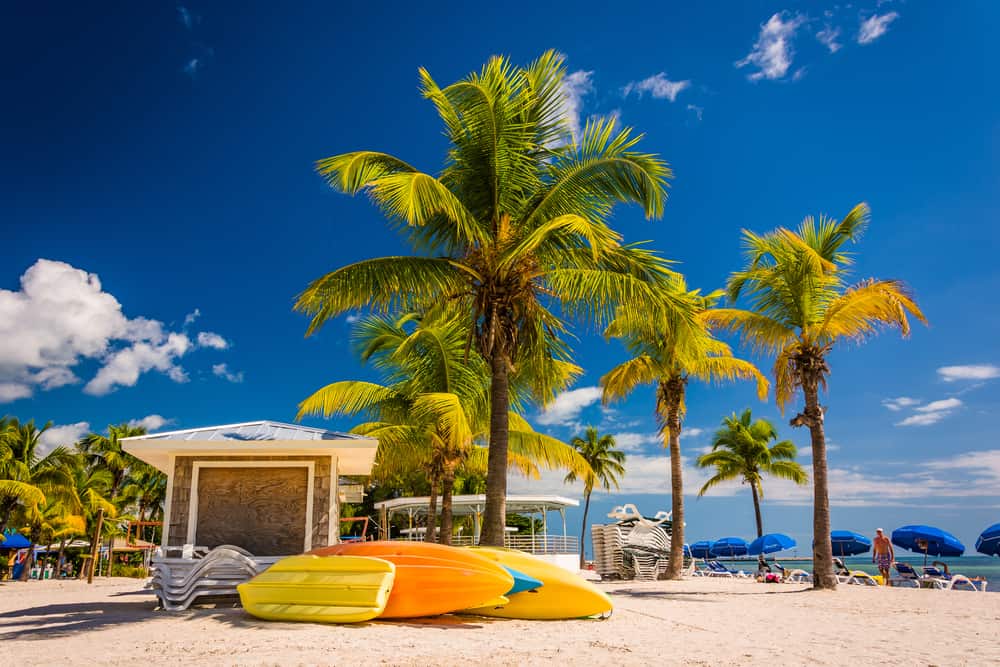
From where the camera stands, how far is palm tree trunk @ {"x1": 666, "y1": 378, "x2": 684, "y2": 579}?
19.2m

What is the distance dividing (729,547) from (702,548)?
299 centimetres

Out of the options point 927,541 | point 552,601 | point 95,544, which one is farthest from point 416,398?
point 927,541

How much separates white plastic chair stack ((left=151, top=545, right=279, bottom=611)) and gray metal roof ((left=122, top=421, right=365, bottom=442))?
186cm

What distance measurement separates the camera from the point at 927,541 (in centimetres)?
2244

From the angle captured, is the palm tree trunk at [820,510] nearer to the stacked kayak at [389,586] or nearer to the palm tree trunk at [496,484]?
the palm tree trunk at [496,484]

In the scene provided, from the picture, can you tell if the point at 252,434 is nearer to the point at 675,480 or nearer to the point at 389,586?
the point at 389,586

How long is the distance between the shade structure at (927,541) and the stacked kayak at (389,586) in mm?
18661

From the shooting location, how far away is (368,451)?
36.3 ft

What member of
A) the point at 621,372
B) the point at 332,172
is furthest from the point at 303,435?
the point at 621,372

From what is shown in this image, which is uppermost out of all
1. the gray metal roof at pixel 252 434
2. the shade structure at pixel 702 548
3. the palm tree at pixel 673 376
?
the palm tree at pixel 673 376

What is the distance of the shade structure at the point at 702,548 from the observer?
41.6 metres

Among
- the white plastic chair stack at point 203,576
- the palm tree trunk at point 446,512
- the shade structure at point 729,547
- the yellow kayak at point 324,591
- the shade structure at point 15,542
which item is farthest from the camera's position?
the shade structure at point 729,547

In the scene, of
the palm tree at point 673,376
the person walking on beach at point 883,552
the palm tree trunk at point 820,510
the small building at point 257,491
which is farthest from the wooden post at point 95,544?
the person walking on beach at point 883,552

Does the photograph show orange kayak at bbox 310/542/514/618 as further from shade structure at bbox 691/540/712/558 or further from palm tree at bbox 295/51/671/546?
shade structure at bbox 691/540/712/558
